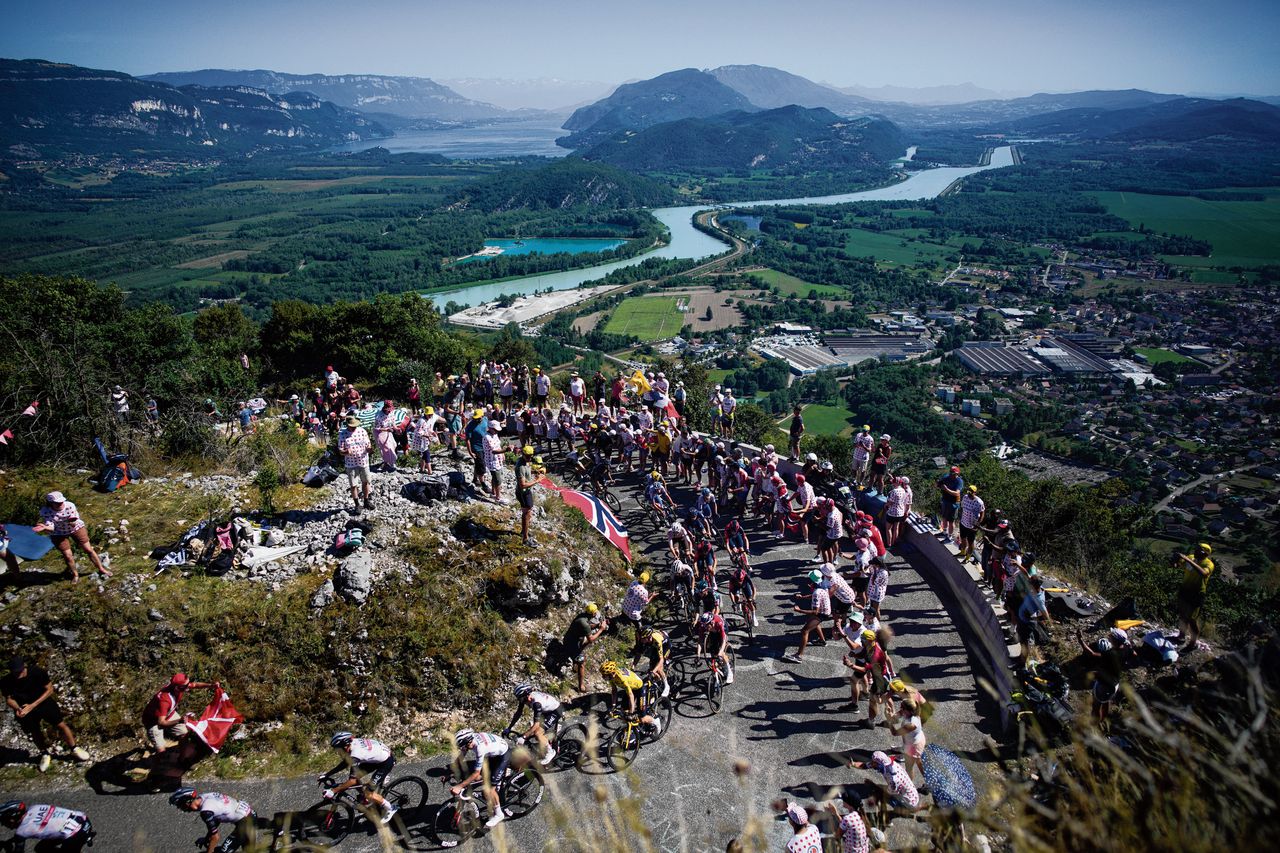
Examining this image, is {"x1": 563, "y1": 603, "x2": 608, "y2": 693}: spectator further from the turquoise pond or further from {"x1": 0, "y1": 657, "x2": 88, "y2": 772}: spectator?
the turquoise pond

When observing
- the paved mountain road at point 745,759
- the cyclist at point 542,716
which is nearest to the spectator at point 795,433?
the paved mountain road at point 745,759

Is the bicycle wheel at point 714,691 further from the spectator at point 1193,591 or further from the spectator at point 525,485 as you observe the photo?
the spectator at point 1193,591

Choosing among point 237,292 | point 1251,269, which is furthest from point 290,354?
point 1251,269

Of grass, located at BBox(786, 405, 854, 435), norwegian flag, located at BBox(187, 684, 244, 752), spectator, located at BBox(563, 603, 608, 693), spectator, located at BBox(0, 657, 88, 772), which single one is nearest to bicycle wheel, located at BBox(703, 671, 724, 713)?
spectator, located at BBox(563, 603, 608, 693)

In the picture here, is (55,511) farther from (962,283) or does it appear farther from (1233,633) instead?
(962,283)

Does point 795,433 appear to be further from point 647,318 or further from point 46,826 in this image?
point 647,318
